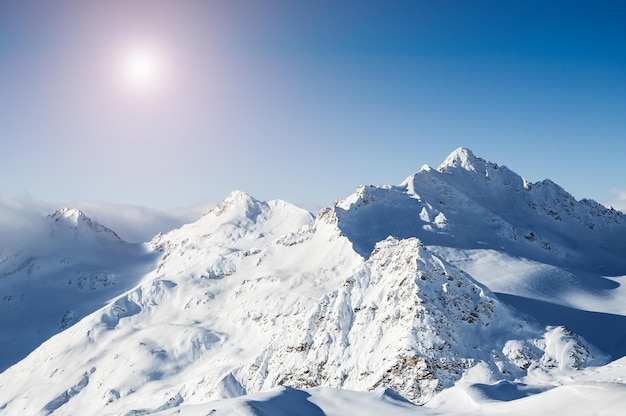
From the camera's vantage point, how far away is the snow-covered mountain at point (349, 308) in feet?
181

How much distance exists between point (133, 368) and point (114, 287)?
74.9m

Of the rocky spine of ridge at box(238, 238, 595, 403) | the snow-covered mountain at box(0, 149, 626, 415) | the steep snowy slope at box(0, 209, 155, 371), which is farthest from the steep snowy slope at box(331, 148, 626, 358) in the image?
the steep snowy slope at box(0, 209, 155, 371)

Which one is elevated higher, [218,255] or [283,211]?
[283,211]

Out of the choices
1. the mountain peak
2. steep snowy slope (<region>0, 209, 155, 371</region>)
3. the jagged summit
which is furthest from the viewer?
steep snowy slope (<region>0, 209, 155, 371</region>)

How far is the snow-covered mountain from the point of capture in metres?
55.1

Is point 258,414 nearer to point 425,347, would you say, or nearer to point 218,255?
point 425,347

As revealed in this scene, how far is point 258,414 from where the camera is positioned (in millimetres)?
23906

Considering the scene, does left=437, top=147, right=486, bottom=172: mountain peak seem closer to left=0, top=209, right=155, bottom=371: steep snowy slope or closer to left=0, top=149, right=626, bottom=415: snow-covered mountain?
left=0, top=149, right=626, bottom=415: snow-covered mountain

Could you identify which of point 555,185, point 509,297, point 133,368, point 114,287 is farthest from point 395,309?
point 114,287

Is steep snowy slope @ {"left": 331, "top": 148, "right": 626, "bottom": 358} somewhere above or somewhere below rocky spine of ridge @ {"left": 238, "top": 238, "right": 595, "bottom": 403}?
above

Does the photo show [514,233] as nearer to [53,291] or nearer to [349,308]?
[349,308]

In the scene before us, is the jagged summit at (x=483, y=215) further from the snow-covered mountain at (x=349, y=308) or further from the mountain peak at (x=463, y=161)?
the snow-covered mountain at (x=349, y=308)

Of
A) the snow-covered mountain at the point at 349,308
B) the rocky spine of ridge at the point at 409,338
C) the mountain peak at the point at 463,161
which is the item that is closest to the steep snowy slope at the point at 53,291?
the snow-covered mountain at the point at 349,308

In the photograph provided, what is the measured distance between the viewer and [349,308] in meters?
67.2
